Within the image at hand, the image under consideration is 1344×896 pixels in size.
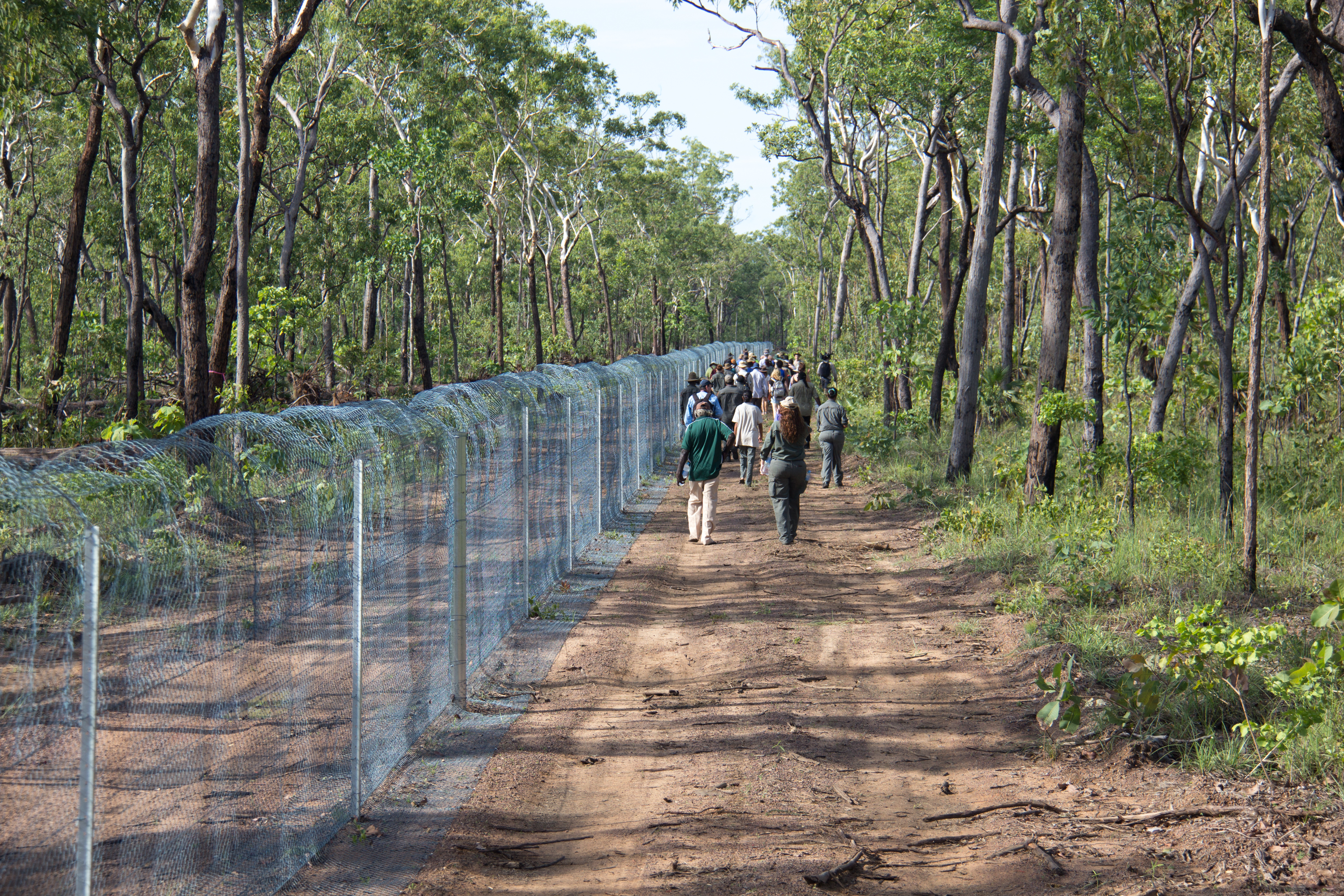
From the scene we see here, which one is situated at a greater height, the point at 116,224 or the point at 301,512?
the point at 116,224

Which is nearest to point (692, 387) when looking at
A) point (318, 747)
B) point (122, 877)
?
point (318, 747)

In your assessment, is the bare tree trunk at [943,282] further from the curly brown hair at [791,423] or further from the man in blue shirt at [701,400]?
the curly brown hair at [791,423]

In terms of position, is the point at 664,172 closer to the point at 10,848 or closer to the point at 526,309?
the point at 526,309

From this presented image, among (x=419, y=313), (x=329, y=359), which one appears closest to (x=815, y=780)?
(x=419, y=313)

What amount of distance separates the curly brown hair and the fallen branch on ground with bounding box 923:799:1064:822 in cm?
694

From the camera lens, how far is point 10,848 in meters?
2.80

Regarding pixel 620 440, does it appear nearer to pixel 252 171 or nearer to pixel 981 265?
pixel 981 265

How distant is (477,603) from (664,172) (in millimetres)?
49661

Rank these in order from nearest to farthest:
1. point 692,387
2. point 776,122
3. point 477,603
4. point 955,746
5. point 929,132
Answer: point 955,746 → point 477,603 → point 692,387 → point 929,132 → point 776,122

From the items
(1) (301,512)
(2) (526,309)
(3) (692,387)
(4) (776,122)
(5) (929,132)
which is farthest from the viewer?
(2) (526,309)

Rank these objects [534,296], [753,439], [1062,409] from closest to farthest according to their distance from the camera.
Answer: [1062,409] → [753,439] → [534,296]

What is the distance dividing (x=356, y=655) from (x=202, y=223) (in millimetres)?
10349

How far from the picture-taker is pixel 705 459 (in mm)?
12445

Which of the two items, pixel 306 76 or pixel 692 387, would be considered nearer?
pixel 692 387
